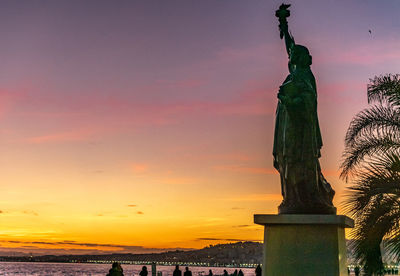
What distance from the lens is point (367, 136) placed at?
15406 mm

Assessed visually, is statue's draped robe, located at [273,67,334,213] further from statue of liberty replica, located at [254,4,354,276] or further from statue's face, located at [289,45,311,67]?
statue's face, located at [289,45,311,67]

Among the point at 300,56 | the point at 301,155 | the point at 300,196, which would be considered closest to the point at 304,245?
the point at 300,196

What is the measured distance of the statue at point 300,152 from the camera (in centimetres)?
1134

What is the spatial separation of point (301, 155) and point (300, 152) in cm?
6

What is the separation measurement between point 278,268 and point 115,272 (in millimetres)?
11984

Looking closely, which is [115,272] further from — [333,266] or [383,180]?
[333,266]

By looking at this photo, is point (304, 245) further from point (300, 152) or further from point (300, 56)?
point (300, 56)

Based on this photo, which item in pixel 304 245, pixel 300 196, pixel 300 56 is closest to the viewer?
pixel 304 245

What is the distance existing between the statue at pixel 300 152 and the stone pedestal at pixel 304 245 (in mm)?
463

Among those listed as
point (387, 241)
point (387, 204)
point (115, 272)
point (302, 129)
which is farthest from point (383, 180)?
point (115, 272)

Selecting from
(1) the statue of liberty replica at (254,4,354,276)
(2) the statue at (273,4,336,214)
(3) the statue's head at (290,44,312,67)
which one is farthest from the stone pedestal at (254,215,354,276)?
(3) the statue's head at (290,44,312,67)

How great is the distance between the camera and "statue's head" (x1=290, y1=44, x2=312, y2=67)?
1195cm

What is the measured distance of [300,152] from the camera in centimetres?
1141

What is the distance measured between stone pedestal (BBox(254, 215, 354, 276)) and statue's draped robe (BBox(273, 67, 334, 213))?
0.48 m
